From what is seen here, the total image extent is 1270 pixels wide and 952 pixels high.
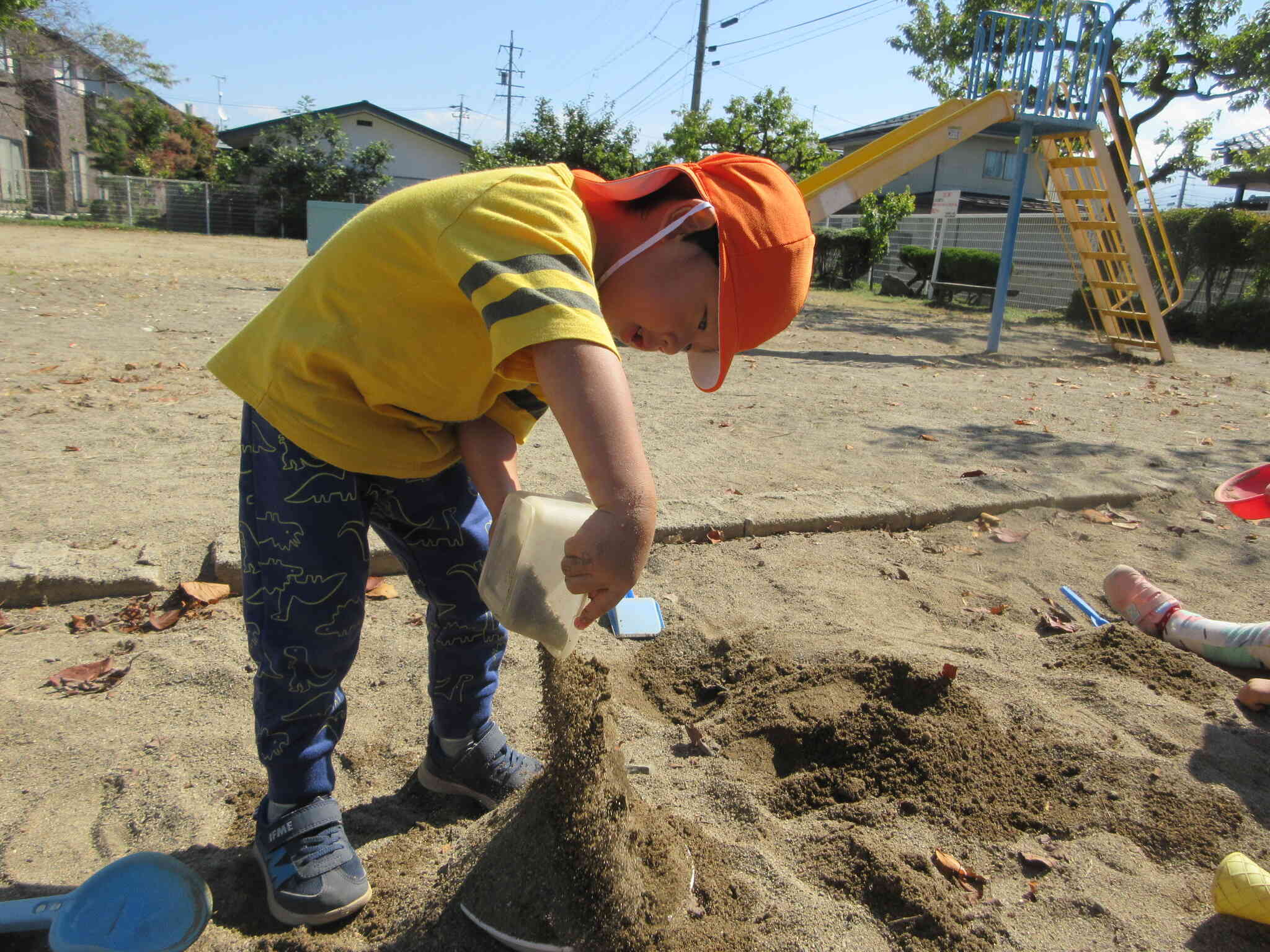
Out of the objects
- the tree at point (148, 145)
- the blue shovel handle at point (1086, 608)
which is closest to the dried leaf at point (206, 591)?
the blue shovel handle at point (1086, 608)

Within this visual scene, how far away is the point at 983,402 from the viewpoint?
632cm

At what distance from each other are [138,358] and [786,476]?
4487mm

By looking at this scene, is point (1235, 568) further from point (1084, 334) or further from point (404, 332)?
point (1084, 334)

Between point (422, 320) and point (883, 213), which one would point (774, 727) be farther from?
point (883, 213)

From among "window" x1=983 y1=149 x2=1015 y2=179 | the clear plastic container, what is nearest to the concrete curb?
the clear plastic container

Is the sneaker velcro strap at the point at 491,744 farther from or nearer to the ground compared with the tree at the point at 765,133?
nearer to the ground

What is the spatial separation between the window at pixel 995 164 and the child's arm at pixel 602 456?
1420 inches

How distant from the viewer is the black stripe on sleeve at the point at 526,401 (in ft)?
5.50

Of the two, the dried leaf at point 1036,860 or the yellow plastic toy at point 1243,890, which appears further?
the dried leaf at point 1036,860

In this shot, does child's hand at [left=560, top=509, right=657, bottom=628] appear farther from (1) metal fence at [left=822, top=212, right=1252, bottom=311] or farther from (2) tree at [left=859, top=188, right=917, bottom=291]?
(2) tree at [left=859, top=188, right=917, bottom=291]

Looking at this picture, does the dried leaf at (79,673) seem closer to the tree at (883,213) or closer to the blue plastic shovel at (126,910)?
the blue plastic shovel at (126,910)

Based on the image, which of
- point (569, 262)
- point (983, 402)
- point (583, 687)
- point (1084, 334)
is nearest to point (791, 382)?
point (983, 402)

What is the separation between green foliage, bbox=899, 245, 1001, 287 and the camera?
1738cm

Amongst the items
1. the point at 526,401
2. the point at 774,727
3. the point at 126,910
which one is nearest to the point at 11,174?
the point at 526,401
